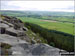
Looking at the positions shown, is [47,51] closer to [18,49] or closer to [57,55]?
[57,55]

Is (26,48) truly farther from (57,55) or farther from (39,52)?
(57,55)

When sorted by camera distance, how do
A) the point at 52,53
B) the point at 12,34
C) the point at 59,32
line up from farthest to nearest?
the point at 59,32
the point at 12,34
the point at 52,53

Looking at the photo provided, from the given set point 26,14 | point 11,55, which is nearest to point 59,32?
point 26,14

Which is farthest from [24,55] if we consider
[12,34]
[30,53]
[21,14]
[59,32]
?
[59,32]

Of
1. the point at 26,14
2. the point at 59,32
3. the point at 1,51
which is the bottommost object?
the point at 59,32

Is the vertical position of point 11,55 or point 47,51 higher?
point 11,55

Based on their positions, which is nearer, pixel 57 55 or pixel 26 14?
pixel 57 55

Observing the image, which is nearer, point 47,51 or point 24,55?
point 24,55

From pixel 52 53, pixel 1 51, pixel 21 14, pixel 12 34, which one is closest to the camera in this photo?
pixel 1 51

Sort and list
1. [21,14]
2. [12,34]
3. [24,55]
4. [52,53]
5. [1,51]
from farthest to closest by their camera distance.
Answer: [21,14], [12,34], [52,53], [24,55], [1,51]
